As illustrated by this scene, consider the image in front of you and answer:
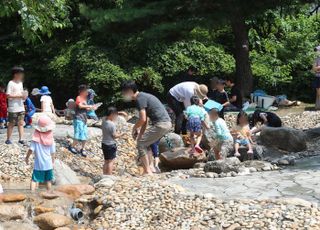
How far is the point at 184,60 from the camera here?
16.9 m

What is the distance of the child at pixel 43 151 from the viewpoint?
786cm

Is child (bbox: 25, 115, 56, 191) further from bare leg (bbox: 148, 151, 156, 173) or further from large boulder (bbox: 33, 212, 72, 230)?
bare leg (bbox: 148, 151, 156, 173)

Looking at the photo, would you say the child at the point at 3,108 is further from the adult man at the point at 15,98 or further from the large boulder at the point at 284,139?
the large boulder at the point at 284,139

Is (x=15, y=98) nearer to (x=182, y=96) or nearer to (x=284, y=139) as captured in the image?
(x=182, y=96)

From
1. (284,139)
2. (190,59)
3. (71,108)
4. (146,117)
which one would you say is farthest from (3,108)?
(190,59)

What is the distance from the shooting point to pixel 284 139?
10984mm

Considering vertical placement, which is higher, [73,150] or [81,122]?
[81,122]

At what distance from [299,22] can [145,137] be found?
1199cm

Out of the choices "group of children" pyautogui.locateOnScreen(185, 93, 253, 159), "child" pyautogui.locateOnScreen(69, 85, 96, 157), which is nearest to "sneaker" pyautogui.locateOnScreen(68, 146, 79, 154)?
"child" pyautogui.locateOnScreen(69, 85, 96, 157)

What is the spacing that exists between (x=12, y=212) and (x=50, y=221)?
501mm

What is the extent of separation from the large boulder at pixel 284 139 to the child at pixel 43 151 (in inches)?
181

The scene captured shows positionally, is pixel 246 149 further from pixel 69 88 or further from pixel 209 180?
pixel 69 88

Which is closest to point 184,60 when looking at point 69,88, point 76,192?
point 69,88

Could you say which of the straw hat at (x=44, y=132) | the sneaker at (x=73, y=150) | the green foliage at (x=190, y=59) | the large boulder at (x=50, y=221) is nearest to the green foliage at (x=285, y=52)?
the green foliage at (x=190, y=59)
